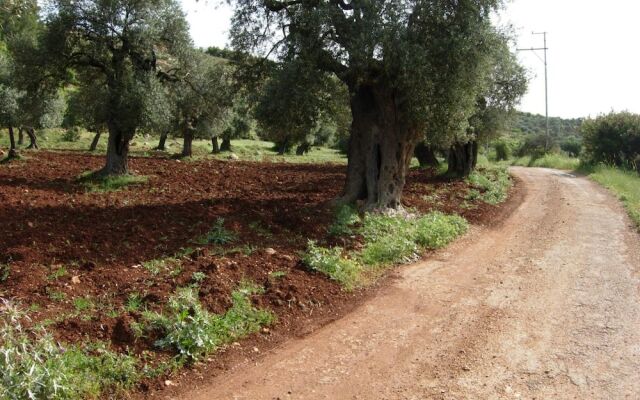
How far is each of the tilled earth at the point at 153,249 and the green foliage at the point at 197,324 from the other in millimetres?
179

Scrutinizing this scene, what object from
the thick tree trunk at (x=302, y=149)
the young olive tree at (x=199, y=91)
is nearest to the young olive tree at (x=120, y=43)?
the young olive tree at (x=199, y=91)

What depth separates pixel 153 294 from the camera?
6.49m

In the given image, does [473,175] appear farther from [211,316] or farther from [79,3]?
[211,316]

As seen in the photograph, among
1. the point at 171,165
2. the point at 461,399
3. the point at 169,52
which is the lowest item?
the point at 461,399

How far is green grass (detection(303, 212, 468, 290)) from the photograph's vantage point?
834 centimetres

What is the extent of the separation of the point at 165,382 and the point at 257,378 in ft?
2.97

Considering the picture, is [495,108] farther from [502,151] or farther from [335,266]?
[502,151]

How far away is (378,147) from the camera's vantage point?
12.8m

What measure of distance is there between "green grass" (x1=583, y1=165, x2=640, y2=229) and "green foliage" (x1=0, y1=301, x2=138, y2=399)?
1291cm

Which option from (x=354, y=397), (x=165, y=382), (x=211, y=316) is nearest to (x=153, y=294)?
(x=211, y=316)

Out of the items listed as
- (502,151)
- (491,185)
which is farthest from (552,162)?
(491,185)

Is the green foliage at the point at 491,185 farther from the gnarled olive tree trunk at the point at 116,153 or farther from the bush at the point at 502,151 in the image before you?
the bush at the point at 502,151

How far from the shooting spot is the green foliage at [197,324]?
562cm

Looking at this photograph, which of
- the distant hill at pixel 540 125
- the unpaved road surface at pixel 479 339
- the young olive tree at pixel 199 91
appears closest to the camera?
the unpaved road surface at pixel 479 339
